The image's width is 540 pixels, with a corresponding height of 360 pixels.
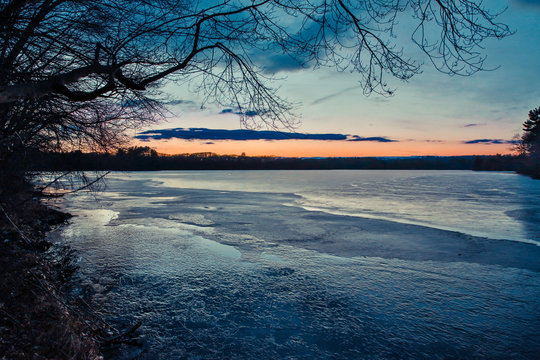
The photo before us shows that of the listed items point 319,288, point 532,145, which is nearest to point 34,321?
point 319,288

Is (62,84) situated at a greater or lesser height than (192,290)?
greater

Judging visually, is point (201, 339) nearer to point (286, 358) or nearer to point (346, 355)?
point (286, 358)

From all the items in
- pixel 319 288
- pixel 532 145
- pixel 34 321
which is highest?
pixel 532 145

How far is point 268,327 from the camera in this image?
182 inches

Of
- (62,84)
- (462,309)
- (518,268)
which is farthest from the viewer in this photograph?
(518,268)

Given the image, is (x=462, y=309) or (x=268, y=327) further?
(x=462, y=309)

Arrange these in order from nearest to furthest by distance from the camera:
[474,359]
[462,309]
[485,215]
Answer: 1. [474,359]
2. [462,309]
3. [485,215]

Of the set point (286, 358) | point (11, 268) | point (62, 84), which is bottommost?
point (286, 358)

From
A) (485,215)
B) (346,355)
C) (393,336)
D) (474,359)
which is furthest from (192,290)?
(485,215)

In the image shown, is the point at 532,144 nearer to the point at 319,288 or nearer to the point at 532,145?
the point at 532,145

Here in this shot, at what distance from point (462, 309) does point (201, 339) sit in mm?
4038

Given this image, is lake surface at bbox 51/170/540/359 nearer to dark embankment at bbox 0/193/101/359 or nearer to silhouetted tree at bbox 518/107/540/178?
dark embankment at bbox 0/193/101/359

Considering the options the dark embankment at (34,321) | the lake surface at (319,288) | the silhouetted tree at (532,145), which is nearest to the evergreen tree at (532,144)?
the silhouetted tree at (532,145)

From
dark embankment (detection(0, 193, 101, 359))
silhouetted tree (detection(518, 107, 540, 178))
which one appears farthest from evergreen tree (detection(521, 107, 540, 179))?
dark embankment (detection(0, 193, 101, 359))
